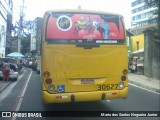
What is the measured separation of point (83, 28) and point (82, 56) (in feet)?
2.76

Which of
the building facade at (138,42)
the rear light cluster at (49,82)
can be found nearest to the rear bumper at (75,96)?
the rear light cluster at (49,82)

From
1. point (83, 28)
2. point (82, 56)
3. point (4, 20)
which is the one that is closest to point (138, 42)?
point (4, 20)

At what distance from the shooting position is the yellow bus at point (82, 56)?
945cm

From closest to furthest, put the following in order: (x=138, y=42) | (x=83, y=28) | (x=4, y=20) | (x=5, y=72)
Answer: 1. (x=83, y=28)
2. (x=5, y=72)
3. (x=138, y=42)
4. (x=4, y=20)

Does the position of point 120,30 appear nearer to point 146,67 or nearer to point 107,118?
point 107,118

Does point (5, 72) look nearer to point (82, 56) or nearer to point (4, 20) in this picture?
point (82, 56)

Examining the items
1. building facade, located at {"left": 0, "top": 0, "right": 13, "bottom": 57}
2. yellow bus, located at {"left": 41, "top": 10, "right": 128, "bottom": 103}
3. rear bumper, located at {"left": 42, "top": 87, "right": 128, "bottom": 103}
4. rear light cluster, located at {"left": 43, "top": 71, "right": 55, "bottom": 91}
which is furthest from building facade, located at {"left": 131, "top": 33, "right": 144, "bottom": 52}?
rear light cluster, located at {"left": 43, "top": 71, "right": 55, "bottom": 91}

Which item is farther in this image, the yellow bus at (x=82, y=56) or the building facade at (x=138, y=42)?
the building facade at (x=138, y=42)

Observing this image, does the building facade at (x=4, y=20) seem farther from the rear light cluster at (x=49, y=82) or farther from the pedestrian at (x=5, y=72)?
the rear light cluster at (x=49, y=82)

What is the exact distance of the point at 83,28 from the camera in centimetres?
978

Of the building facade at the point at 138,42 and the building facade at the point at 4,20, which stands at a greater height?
the building facade at the point at 4,20

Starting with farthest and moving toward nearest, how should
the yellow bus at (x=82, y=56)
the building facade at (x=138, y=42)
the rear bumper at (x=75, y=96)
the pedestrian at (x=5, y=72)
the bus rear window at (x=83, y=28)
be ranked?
the building facade at (x=138, y=42), the pedestrian at (x=5, y=72), the bus rear window at (x=83, y=28), the yellow bus at (x=82, y=56), the rear bumper at (x=75, y=96)

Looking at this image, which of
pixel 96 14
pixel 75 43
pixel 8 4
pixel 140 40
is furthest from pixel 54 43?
pixel 8 4

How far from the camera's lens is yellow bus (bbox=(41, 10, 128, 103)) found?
9453 mm
